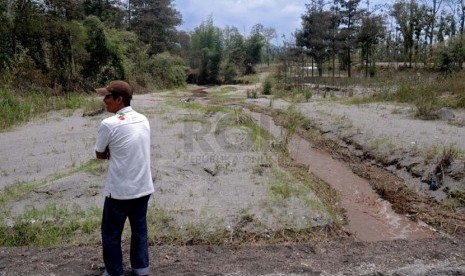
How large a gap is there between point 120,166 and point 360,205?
4497mm

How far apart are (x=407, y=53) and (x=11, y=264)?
104 feet

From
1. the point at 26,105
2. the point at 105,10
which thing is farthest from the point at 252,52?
the point at 26,105

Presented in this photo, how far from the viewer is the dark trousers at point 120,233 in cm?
349

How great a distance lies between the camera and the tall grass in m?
11.6

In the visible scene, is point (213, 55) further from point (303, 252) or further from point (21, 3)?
point (303, 252)

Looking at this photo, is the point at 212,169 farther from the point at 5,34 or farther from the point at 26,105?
the point at 5,34

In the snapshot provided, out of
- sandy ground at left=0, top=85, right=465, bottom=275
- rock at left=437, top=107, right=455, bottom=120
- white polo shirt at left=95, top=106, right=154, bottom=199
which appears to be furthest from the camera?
rock at left=437, top=107, right=455, bottom=120

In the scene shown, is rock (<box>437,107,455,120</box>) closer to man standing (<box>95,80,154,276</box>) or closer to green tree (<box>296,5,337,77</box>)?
man standing (<box>95,80,154,276</box>)

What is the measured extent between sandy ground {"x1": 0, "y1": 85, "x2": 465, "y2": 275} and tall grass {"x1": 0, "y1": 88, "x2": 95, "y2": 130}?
0.50m

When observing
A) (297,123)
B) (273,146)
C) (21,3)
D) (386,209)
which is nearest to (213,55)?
(21,3)

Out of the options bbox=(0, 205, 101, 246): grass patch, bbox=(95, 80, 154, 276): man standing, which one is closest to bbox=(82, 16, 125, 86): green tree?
bbox=(0, 205, 101, 246): grass patch

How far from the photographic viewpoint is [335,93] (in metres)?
A: 21.6

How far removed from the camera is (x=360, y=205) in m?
6.82

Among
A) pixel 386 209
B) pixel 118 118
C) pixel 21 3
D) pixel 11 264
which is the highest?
pixel 21 3
